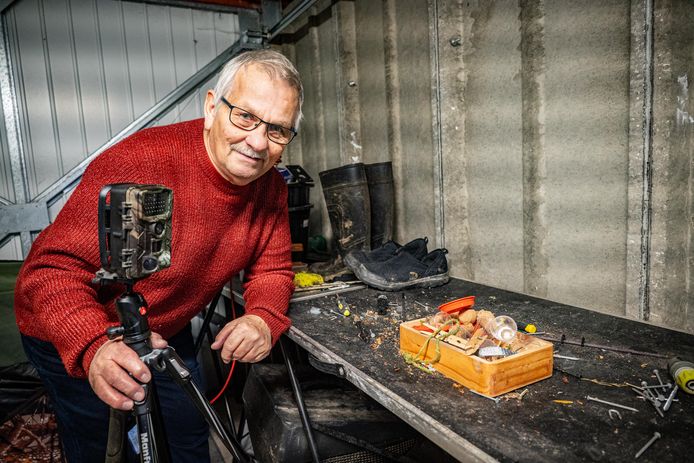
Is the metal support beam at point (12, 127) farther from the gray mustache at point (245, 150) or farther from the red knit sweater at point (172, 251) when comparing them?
the gray mustache at point (245, 150)

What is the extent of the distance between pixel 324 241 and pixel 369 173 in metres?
1.14

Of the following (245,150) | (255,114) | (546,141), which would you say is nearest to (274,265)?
(245,150)

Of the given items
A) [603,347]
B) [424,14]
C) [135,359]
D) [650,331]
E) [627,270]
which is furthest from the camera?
[424,14]

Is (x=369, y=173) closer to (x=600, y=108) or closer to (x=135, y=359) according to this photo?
(x=600, y=108)

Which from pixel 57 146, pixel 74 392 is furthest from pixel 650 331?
pixel 57 146

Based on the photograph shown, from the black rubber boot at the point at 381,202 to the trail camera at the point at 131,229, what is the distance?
1926 millimetres

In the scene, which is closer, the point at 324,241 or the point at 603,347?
the point at 603,347

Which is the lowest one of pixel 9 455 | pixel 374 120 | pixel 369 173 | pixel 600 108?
pixel 9 455

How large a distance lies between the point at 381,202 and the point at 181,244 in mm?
1586

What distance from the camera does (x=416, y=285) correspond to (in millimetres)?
2232

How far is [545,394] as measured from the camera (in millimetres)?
1125

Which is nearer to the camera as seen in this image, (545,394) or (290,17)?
(545,394)

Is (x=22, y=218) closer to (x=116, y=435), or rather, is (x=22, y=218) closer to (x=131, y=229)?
(x=116, y=435)

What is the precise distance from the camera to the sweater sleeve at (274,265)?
5.66 feet
